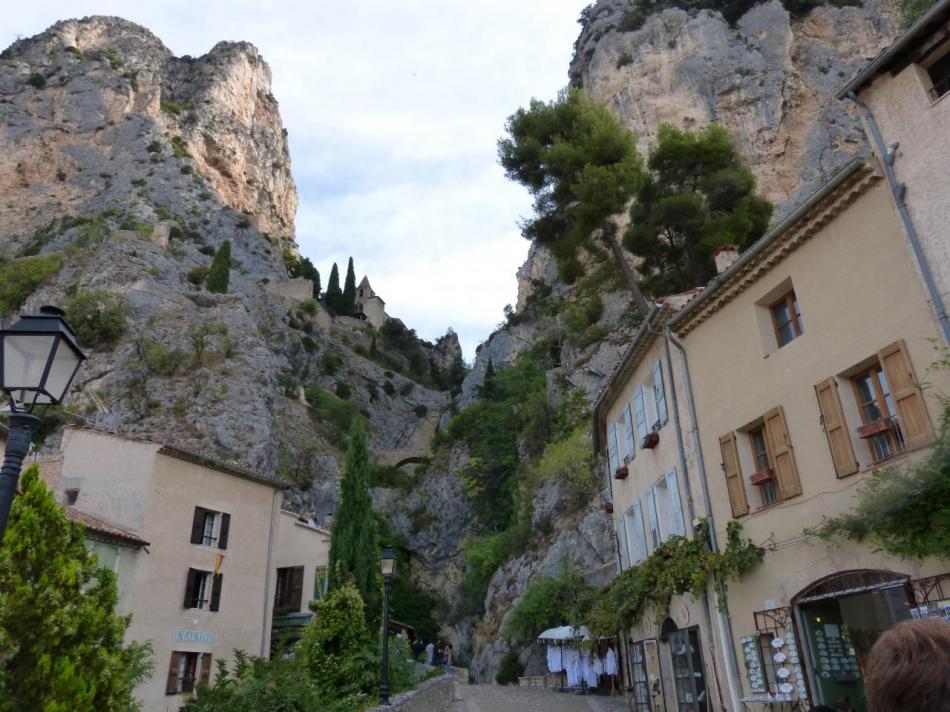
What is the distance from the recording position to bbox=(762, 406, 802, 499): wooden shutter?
9930mm

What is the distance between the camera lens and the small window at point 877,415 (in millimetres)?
8625

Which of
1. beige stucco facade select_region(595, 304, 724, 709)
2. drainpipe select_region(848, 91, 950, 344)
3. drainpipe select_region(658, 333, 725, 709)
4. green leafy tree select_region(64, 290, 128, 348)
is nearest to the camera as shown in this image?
drainpipe select_region(848, 91, 950, 344)

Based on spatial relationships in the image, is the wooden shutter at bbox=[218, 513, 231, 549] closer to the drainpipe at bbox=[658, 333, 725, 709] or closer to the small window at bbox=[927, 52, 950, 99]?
the drainpipe at bbox=[658, 333, 725, 709]

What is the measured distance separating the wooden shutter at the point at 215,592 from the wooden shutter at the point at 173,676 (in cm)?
178

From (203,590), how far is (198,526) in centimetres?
199

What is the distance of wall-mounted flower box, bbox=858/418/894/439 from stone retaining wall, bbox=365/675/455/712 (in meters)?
8.09

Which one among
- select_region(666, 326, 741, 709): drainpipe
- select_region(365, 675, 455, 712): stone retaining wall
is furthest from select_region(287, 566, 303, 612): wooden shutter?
select_region(666, 326, 741, 709): drainpipe

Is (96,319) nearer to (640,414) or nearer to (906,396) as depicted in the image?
(640,414)

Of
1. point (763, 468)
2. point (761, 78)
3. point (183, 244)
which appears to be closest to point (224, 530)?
point (763, 468)

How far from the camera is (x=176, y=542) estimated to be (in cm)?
2070

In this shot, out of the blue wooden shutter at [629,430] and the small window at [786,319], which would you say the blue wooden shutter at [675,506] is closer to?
the blue wooden shutter at [629,430]

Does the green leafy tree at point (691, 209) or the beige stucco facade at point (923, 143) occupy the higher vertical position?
the green leafy tree at point (691, 209)

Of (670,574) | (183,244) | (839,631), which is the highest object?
(183,244)

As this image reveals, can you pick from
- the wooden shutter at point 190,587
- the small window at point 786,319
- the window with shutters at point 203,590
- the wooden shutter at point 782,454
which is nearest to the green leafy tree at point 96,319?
the window with shutters at point 203,590
